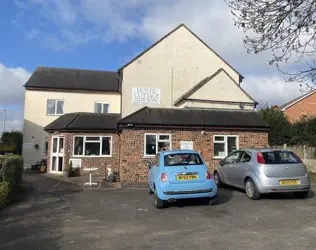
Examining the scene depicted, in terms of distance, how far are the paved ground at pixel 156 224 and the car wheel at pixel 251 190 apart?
0.23 metres

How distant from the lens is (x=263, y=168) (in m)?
9.88

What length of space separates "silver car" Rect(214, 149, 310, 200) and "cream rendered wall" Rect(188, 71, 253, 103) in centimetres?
922

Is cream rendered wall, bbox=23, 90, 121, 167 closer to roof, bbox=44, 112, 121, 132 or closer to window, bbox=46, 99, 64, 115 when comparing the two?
window, bbox=46, 99, 64, 115

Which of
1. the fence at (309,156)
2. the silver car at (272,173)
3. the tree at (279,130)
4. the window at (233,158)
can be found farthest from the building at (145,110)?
the silver car at (272,173)

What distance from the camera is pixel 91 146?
20969 mm

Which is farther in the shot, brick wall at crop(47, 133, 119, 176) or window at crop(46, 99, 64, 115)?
window at crop(46, 99, 64, 115)

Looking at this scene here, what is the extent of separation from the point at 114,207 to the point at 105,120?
43.5 feet

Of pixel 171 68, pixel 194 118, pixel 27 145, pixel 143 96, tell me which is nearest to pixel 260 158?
pixel 194 118

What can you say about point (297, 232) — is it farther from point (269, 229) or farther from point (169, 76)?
point (169, 76)

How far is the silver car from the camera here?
973 centimetres

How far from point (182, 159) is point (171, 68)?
1287cm

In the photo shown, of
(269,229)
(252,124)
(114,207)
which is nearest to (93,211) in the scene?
(114,207)

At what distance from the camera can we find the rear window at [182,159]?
9438mm

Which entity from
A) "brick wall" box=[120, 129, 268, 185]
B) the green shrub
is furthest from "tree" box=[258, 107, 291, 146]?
the green shrub
